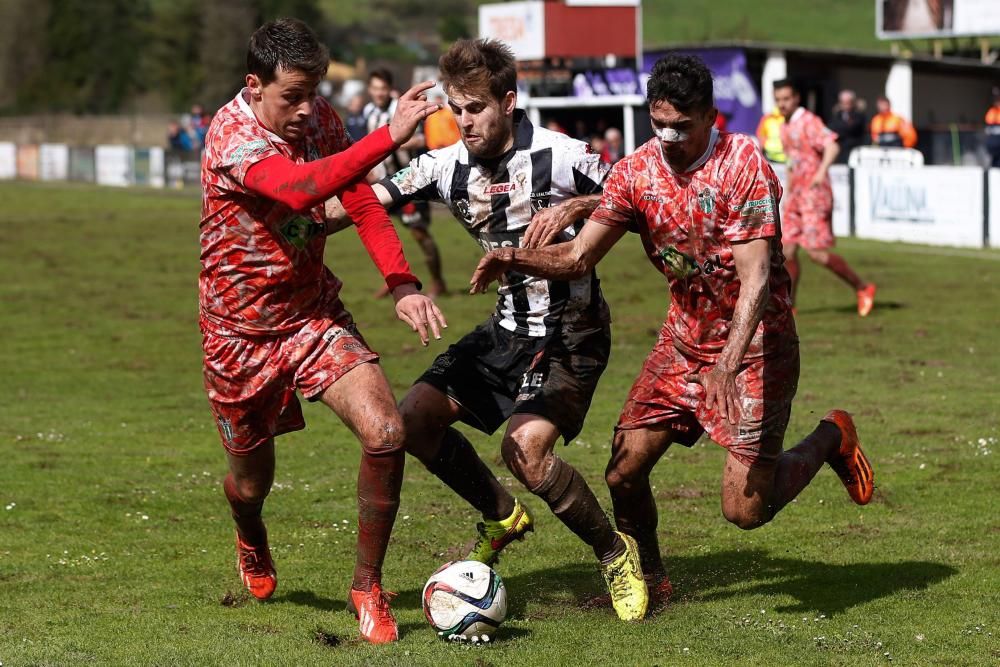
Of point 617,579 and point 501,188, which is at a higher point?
point 501,188

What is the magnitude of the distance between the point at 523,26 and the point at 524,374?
121 ft

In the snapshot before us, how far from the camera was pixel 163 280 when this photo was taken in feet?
66.9

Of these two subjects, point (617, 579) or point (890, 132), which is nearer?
point (617, 579)

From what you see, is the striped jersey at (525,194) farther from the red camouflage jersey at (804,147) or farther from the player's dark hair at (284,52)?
the red camouflage jersey at (804,147)

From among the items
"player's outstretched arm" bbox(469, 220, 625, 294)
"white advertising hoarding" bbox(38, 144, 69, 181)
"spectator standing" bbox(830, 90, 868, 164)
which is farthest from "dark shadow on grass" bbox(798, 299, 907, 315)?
"white advertising hoarding" bbox(38, 144, 69, 181)

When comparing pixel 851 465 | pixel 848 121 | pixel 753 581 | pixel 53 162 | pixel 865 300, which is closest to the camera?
pixel 753 581

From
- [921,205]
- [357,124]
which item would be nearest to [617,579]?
[357,124]

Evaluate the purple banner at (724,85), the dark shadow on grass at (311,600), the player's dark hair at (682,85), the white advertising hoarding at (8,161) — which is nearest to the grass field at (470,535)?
the dark shadow on grass at (311,600)

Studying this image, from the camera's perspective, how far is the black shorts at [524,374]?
20.2ft

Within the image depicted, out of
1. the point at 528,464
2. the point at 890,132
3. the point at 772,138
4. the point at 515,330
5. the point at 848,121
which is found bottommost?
the point at 528,464

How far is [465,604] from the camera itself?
5.66 m

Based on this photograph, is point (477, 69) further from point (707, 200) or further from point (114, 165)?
point (114, 165)

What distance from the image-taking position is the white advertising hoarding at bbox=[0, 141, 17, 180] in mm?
59219

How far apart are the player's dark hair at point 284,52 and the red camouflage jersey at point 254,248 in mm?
245
